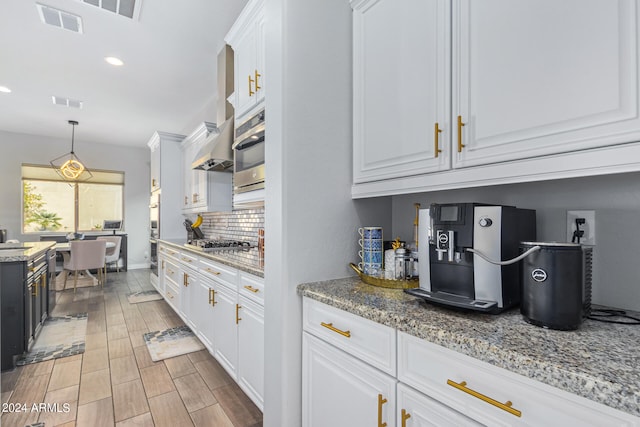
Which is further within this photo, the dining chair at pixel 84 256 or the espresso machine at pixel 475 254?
the dining chair at pixel 84 256

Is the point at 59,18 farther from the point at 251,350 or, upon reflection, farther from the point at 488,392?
the point at 488,392

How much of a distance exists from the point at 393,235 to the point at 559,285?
3.36ft

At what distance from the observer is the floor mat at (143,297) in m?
4.59

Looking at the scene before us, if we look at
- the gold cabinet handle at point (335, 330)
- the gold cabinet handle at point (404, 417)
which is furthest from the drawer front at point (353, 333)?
the gold cabinet handle at point (404, 417)

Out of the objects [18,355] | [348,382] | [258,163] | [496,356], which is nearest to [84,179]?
[18,355]

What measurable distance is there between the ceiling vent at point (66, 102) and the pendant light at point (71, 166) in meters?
0.97

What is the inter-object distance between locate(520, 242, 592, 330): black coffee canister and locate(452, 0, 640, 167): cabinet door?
31cm

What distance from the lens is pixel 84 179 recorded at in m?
7.01

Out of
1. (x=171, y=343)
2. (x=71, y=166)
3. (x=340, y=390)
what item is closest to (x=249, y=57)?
(x=340, y=390)

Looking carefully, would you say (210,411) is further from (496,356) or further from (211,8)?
(211,8)

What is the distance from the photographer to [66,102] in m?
4.70

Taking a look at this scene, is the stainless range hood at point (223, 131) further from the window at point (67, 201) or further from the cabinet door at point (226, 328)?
the window at point (67, 201)

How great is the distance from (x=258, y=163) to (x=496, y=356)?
1814 mm

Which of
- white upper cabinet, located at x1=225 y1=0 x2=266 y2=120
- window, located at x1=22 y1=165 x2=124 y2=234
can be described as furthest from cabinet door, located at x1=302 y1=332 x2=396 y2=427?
window, located at x1=22 y1=165 x2=124 y2=234
